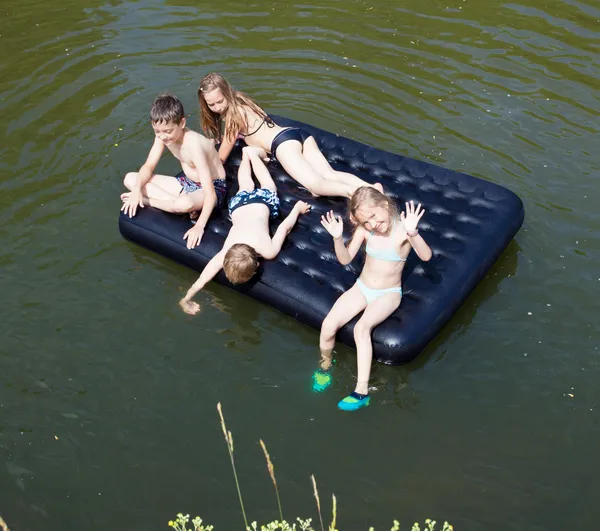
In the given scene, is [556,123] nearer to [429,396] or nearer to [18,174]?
[429,396]

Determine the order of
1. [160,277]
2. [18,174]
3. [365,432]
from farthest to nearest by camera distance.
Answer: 1. [18,174]
2. [160,277]
3. [365,432]

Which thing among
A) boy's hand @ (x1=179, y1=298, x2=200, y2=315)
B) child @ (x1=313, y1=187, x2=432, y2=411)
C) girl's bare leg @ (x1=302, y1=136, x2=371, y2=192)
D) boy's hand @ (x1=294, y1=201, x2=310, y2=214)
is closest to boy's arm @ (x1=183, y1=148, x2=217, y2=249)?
boy's hand @ (x1=179, y1=298, x2=200, y2=315)

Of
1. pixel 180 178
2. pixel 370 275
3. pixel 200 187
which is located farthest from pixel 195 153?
pixel 370 275

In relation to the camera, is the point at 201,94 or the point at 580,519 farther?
the point at 201,94

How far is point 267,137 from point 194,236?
1.34 m

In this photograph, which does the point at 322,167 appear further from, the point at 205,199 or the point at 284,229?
the point at 205,199

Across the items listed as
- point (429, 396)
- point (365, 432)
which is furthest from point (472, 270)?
point (365, 432)

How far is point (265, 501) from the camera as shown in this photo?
4.52 meters

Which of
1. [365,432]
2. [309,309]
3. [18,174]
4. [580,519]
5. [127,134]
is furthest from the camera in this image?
[127,134]

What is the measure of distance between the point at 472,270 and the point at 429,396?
1.08 metres

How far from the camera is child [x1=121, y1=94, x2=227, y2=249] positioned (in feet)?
19.6

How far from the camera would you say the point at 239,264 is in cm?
542

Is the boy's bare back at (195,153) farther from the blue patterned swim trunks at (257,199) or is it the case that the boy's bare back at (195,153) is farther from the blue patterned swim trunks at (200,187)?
the blue patterned swim trunks at (257,199)

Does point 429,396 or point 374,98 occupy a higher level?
point 374,98
